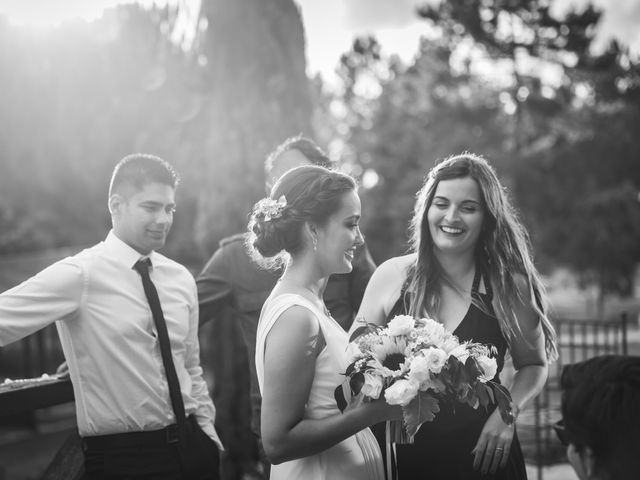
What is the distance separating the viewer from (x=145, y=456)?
2.96 meters

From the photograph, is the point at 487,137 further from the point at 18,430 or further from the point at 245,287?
the point at 245,287

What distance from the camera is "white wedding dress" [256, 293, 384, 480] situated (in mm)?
2201

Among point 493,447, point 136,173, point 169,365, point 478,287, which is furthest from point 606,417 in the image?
point 136,173

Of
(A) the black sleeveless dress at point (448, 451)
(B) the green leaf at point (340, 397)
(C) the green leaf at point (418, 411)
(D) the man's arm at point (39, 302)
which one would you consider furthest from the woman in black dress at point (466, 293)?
(D) the man's arm at point (39, 302)

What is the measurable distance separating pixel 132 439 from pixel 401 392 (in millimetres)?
1522

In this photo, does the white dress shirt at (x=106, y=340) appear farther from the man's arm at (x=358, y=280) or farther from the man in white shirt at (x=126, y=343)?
the man's arm at (x=358, y=280)

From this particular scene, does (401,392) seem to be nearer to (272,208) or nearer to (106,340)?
(272,208)

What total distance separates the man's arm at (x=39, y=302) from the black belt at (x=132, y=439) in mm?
584

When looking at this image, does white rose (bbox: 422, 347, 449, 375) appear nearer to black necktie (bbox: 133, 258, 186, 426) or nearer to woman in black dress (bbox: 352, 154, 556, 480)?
woman in black dress (bbox: 352, 154, 556, 480)

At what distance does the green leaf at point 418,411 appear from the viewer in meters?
2.09

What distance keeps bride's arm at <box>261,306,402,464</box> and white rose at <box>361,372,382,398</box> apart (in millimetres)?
77

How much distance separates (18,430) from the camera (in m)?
14.9

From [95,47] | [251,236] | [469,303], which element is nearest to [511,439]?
[469,303]

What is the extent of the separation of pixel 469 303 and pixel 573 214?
24877 millimetres
